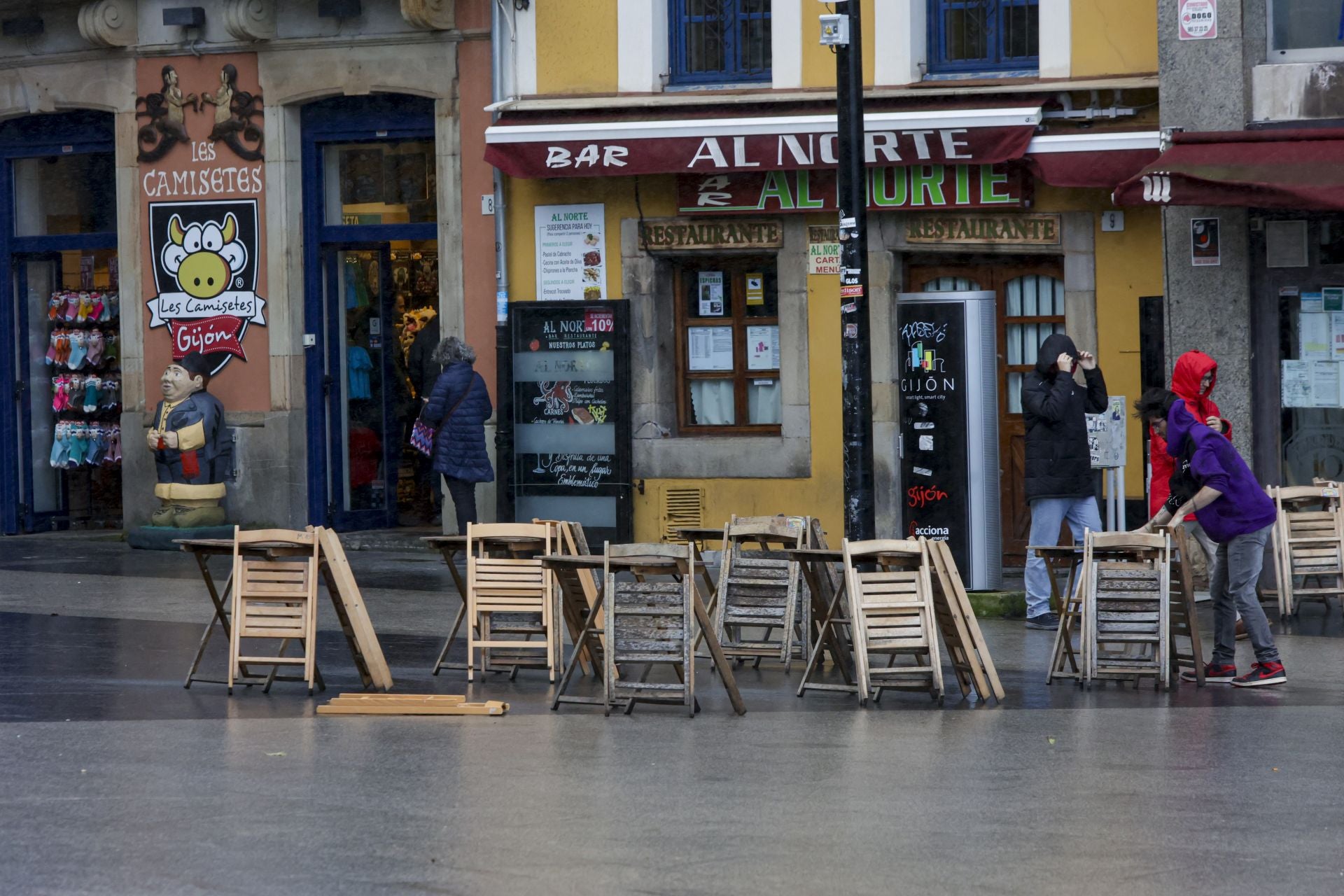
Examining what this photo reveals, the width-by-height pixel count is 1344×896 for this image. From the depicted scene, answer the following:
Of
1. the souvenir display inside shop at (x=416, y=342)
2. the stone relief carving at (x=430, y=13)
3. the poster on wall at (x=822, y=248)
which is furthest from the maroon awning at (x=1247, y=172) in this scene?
the souvenir display inside shop at (x=416, y=342)

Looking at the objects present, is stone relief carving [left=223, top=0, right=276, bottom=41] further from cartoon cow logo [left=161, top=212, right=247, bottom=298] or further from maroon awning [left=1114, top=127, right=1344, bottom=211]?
maroon awning [left=1114, top=127, right=1344, bottom=211]

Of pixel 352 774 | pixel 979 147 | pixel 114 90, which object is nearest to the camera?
pixel 352 774

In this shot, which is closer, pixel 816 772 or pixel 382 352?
pixel 816 772

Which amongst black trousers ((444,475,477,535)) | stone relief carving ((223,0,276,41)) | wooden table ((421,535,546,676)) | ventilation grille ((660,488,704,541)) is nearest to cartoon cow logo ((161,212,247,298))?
stone relief carving ((223,0,276,41))

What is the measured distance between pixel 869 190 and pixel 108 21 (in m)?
7.28

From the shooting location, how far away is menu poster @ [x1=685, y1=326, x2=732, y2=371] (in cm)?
1697

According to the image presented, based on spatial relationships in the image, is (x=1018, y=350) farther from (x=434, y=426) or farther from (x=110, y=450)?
(x=110, y=450)

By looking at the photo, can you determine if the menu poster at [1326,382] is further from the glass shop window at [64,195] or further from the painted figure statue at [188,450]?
the glass shop window at [64,195]

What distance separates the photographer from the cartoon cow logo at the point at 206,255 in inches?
707

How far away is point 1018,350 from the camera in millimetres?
16047

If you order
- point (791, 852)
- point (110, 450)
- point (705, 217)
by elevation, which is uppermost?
point (705, 217)

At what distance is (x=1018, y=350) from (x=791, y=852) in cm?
987

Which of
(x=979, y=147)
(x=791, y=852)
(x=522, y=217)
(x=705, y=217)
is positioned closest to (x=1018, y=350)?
(x=979, y=147)

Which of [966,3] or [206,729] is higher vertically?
[966,3]
